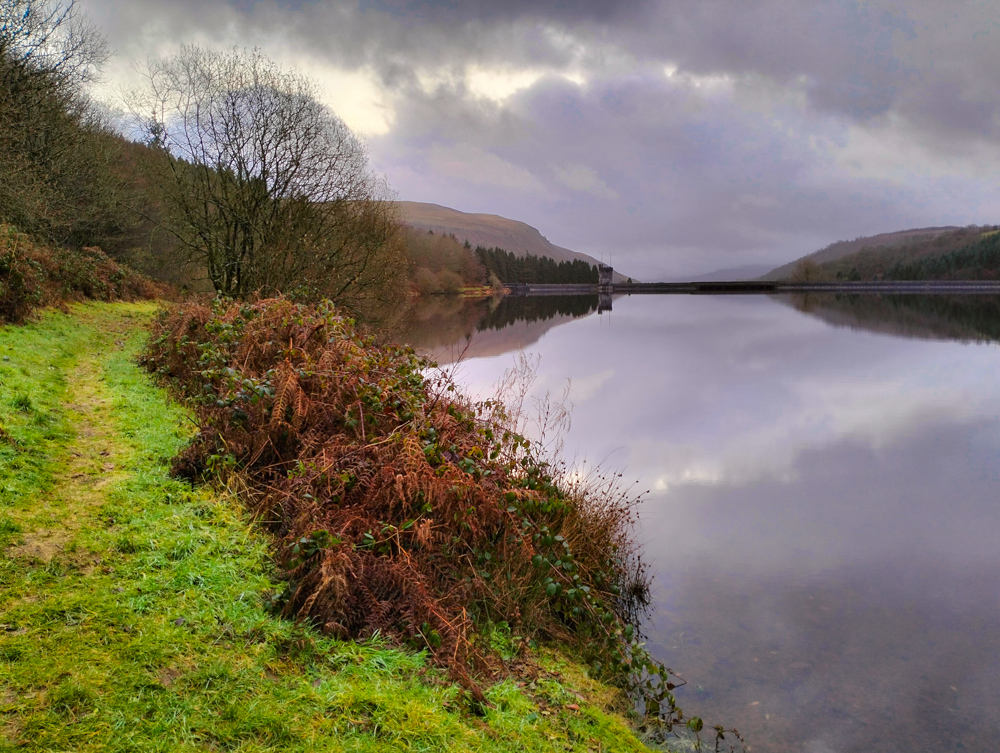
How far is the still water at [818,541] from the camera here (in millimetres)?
5836

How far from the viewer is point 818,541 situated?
972cm

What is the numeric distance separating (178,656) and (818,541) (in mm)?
8985

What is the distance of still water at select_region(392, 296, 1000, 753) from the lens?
230 inches

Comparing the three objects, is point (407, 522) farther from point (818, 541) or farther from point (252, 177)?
point (252, 177)

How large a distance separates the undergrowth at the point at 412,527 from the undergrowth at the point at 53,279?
9.11 metres

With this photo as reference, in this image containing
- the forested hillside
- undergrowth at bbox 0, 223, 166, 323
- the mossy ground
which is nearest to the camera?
the mossy ground

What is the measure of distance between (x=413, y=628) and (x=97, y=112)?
43029mm

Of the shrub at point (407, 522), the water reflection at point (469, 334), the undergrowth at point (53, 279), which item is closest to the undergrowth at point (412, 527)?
the shrub at point (407, 522)

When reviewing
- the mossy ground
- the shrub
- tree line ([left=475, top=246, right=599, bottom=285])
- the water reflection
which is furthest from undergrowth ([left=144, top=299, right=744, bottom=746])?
tree line ([left=475, top=246, right=599, bottom=285])

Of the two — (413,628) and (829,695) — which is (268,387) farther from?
(829,695)

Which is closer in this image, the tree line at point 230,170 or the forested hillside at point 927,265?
the tree line at point 230,170

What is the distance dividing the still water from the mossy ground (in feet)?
6.56

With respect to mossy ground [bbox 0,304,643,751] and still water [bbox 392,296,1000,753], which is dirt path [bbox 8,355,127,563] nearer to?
mossy ground [bbox 0,304,643,751]

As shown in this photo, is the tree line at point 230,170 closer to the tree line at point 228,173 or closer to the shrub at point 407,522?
the tree line at point 228,173
